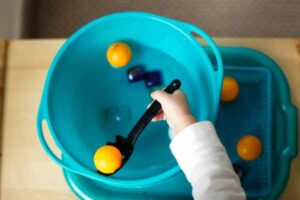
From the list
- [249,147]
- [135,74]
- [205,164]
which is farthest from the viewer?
[135,74]

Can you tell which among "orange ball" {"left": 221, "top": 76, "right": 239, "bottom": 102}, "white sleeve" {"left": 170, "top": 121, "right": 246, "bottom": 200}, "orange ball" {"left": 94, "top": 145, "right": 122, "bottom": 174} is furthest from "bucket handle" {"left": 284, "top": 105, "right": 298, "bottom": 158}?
"orange ball" {"left": 94, "top": 145, "right": 122, "bottom": 174}

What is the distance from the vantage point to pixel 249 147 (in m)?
0.67

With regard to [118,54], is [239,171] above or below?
below

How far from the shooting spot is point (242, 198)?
52cm

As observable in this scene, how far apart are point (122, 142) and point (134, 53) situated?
22 cm

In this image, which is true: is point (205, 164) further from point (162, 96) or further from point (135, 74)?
point (135, 74)

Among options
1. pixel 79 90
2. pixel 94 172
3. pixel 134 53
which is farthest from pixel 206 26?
pixel 94 172

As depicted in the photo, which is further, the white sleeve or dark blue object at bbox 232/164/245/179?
dark blue object at bbox 232/164/245/179

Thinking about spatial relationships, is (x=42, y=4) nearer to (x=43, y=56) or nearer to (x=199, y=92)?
(x=43, y=56)

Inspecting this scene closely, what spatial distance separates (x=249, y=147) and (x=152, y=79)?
24 cm

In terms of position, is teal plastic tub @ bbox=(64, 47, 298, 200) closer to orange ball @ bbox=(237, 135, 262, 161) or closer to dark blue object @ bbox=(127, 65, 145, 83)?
orange ball @ bbox=(237, 135, 262, 161)

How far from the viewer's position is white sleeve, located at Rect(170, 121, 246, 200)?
52 centimetres

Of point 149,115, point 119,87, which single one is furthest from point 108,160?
point 119,87

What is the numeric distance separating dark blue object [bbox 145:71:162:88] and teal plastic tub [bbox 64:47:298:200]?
0.39 feet
